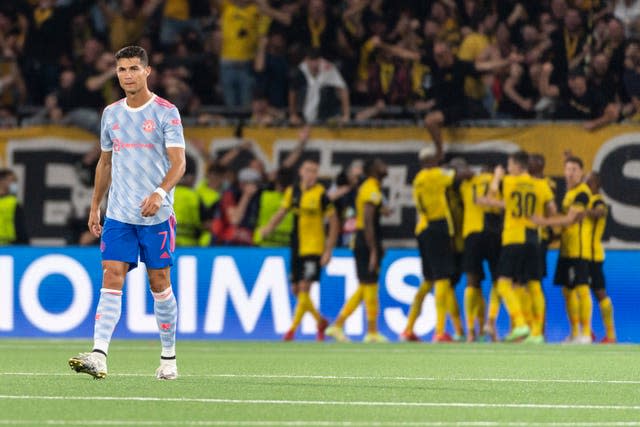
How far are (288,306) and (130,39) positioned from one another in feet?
16.2

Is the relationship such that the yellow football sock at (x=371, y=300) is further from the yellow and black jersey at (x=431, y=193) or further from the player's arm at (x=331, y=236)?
the yellow and black jersey at (x=431, y=193)

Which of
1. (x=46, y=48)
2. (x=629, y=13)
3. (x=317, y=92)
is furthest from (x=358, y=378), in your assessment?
(x=46, y=48)

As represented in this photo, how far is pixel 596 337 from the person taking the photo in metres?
17.8

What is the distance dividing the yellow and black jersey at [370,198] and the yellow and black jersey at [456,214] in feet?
2.87

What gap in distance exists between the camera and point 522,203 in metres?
17.2

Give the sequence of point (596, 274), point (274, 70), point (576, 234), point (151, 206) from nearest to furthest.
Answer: point (151, 206), point (596, 274), point (576, 234), point (274, 70)

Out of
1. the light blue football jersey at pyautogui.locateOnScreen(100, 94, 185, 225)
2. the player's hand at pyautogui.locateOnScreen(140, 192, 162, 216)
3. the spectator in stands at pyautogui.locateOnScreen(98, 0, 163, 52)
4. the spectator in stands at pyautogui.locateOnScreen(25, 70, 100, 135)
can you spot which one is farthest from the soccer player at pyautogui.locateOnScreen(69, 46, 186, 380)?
the spectator in stands at pyautogui.locateOnScreen(98, 0, 163, 52)

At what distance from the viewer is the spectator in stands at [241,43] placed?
780 inches

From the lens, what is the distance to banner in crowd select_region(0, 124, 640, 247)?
58.3 feet

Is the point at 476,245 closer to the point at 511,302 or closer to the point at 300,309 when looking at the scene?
the point at 511,302

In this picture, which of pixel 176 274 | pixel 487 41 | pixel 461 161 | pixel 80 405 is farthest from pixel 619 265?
pixel 80 405

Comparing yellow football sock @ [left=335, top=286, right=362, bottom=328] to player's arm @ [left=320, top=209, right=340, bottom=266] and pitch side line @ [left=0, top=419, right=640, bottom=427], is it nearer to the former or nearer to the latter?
player's arm @ [left=320, top=209, right=340, bottom=266]

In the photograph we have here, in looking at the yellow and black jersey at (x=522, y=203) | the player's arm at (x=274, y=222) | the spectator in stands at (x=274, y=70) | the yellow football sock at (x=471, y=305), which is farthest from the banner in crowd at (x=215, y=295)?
the spectator in stands at (x=274, y=70)

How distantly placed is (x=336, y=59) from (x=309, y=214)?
2949mm
